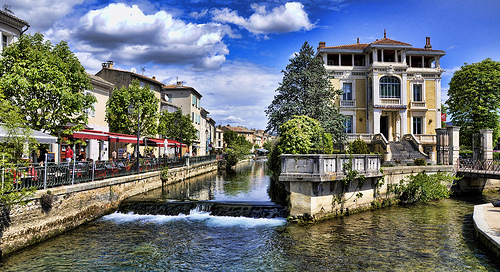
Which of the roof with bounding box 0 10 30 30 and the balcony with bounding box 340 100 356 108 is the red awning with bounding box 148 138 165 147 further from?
the balcony with bounding box 340 100 356 108

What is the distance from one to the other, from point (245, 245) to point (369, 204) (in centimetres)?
940

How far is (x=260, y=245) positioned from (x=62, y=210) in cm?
905

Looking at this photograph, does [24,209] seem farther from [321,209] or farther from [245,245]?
[321,209]

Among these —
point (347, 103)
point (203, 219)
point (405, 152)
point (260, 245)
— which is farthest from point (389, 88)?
point (260, 245)

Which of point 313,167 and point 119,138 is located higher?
point 119,138

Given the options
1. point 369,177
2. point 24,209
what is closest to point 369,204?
point 369,177

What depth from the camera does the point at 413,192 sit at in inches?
832

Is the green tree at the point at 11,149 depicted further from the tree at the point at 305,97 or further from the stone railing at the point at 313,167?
the tree at the point at 305,97

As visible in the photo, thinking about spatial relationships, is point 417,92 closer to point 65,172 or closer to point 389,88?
point 389,88

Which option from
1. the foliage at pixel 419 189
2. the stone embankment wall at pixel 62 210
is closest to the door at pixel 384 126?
the foliage at pixel 419 189

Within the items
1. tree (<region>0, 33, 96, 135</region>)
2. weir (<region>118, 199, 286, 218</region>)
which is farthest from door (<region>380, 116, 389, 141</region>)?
tree (<region>0, 33, 96, 135</region>)

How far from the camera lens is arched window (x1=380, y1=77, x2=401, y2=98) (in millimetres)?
35719

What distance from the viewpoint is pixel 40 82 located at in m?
16.4

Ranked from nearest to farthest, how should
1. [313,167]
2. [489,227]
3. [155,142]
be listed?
1. [489,227]
2. [313,167]
3. [155,142]
